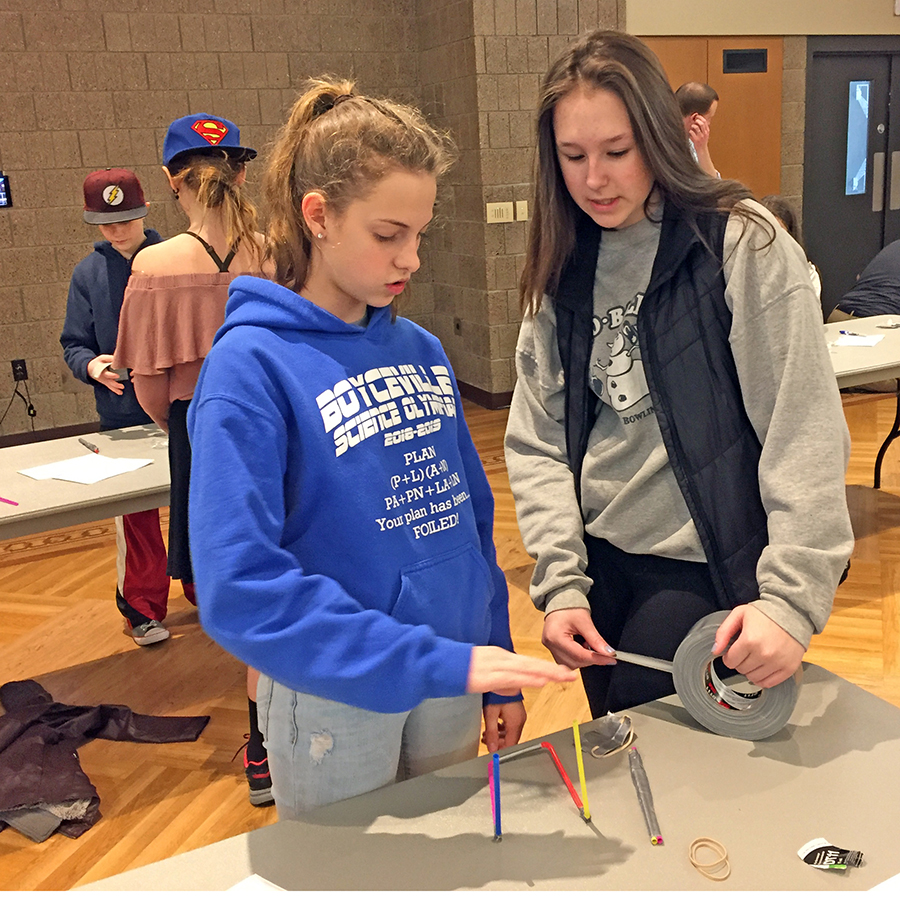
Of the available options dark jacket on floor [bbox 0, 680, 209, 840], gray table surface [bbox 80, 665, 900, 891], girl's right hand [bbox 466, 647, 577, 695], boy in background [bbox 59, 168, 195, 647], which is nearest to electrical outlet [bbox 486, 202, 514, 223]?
boy in background [bbox 59, 168, 195, 647]

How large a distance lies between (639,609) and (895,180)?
7.17 m

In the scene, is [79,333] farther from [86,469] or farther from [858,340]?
[858,340]

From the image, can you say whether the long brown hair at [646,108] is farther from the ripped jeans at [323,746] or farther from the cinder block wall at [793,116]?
the cinder block wall at [793,116]

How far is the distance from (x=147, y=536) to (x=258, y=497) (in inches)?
103

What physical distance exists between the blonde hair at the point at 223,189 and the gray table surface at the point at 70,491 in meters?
0.75

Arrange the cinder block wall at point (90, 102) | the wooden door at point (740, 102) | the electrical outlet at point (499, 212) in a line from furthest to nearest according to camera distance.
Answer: the wooden door at point (740, 102) → the electrical outlet at point (499, 212) → the cinder block wall at point (90, 102)

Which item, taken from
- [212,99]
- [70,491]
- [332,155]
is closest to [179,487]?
[70,491]

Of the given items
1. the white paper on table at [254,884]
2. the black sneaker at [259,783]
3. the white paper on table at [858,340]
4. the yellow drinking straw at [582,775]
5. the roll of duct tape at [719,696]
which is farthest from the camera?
the white paper on table at [858,340]

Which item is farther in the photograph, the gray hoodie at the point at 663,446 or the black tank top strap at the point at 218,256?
the black tank top strap at the point at 218,256

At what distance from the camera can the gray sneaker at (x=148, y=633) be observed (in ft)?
10.9

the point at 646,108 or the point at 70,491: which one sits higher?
the point at 646,108

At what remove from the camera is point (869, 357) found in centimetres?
371

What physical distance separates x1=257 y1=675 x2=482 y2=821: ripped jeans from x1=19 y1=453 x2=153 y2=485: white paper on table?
69.4 inches

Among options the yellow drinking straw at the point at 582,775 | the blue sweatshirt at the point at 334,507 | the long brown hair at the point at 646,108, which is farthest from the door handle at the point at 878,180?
the yellow drinking straw at the point at 582,775
